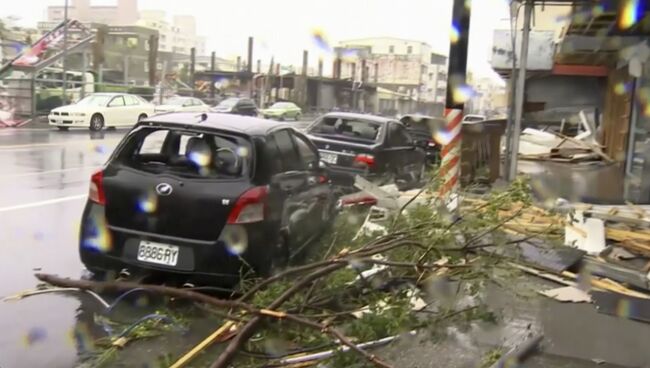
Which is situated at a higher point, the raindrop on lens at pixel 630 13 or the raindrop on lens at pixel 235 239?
the raindrop on lens at pixel 630 13

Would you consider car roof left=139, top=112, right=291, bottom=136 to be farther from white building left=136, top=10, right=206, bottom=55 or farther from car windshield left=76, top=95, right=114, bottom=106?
white building left=136, top=10, right=206, bottom=55

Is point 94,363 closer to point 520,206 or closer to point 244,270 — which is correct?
point 244,270

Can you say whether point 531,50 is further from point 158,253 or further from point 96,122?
point 158,253

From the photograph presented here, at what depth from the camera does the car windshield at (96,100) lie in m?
24.7

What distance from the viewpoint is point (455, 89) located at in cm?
847

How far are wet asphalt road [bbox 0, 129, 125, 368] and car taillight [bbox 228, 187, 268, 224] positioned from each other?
1471 millimetres

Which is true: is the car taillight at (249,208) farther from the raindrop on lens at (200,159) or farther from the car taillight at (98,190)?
the car taillight at (98,190)

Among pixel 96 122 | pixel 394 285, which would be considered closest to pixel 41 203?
pixel 394 285

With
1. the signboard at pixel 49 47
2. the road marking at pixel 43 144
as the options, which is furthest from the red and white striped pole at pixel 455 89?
the signboard at pixel 49 47

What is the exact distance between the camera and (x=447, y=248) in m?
5.32

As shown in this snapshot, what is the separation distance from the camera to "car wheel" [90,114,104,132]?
2405 centimetres

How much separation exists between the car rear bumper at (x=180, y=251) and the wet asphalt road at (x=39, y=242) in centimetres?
46

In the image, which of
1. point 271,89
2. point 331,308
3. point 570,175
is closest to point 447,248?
point 331,308

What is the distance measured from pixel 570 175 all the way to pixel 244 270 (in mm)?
12376
